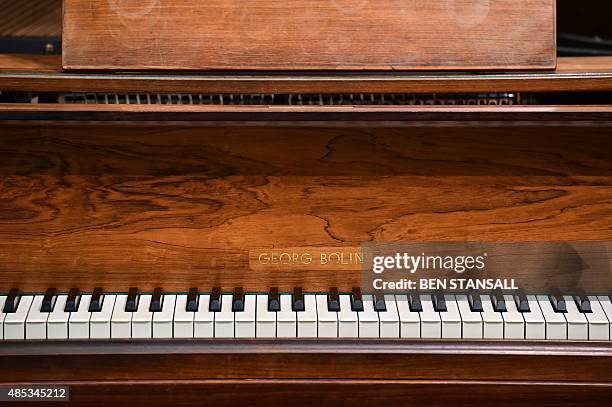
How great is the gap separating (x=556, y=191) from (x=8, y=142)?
1.41 metres

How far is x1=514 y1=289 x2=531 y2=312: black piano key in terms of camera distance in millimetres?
1891

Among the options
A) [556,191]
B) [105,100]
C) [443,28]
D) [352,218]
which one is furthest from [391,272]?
[105,100]

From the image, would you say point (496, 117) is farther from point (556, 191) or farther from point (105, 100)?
point (105, 100)

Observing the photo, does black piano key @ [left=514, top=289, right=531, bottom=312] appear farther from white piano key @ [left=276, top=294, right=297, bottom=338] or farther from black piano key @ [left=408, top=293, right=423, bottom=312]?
white piano key @ [left=276, top=294, right=297, bottom=338]

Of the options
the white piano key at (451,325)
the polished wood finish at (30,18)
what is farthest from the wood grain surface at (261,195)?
the polished wood finish at (30,18)

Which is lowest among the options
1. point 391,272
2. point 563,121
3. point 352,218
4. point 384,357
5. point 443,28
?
point 384,357

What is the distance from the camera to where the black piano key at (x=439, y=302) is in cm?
190

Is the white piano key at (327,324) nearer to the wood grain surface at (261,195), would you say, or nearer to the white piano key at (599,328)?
the wood grain surface at (261,195)

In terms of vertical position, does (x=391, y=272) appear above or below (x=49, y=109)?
below

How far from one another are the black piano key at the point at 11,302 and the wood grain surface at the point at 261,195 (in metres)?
0.03

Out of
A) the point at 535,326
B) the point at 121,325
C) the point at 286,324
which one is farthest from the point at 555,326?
the point at 121,325

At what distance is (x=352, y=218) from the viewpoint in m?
1.93

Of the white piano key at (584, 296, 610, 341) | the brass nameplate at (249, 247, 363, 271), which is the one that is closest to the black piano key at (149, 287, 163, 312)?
the brass nameplate at (249, 247, 363, 271)

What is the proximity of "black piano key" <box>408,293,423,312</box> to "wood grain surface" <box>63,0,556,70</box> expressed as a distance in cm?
60
